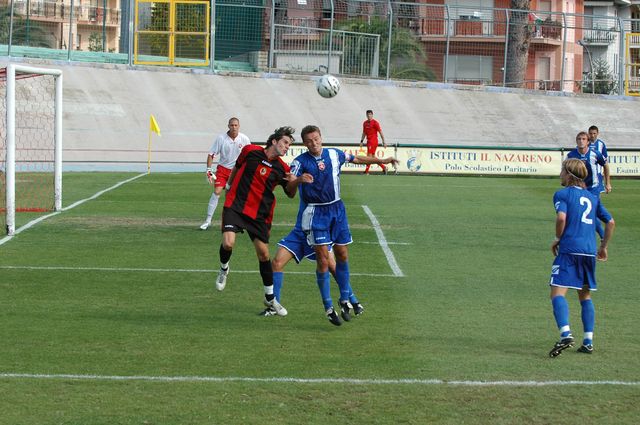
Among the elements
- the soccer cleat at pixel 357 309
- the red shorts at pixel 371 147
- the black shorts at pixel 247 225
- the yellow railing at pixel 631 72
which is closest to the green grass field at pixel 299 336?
the soccer cleat at pixel 357 309

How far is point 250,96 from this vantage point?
4094 centimetres

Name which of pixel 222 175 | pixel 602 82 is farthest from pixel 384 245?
pixel 602 82

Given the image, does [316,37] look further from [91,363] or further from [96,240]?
[91,363]

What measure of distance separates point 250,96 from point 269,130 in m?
2.70

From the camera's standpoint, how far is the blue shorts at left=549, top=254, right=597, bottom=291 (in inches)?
364

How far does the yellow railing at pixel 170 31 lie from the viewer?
4034cm

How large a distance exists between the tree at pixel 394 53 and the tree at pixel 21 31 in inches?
473

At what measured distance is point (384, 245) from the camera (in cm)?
1688

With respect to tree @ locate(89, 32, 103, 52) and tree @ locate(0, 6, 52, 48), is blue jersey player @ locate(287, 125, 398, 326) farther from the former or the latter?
tree @ locate(89, 32, 103, 52)

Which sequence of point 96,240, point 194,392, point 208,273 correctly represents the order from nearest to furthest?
point 194,392 < point 208,273 < point 96,240

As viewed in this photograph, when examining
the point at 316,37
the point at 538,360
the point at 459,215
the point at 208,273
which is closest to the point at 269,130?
the point at 316,37

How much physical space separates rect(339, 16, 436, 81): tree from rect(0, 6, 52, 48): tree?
12.0m

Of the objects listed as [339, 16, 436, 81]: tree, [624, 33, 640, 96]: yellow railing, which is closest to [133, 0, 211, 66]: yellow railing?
[339, 16, 436, 81]: tree

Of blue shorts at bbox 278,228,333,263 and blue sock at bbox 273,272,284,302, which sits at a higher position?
blue shorts at bbox 278,228,333,263
